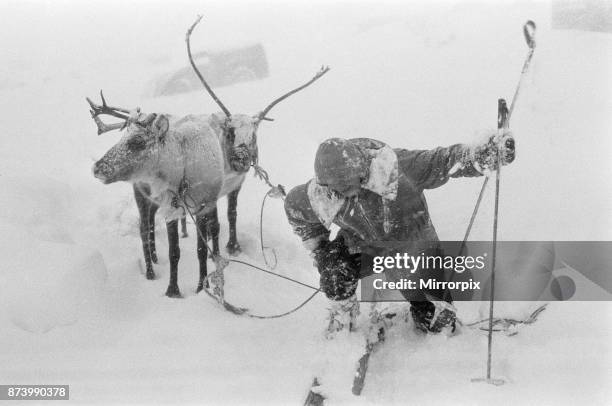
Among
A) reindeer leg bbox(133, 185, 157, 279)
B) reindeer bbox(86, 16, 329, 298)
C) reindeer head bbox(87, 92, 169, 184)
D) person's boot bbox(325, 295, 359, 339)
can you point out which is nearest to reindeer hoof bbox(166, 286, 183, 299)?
reindeer bbox(86, 16, 329, 298)

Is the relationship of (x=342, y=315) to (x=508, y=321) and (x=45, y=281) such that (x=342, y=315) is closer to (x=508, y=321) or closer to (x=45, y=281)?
(x=508, y=321)

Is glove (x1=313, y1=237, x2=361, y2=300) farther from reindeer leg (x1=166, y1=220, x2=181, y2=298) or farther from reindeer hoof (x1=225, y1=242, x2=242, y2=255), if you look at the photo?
reindeer hoof (x1=225, y1=242, x2=242, y2=255)

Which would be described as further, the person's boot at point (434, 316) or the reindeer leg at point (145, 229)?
the reindeer leg at point (145, 229)

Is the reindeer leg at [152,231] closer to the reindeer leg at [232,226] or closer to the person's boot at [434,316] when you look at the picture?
the reindeer leg at [232,226]

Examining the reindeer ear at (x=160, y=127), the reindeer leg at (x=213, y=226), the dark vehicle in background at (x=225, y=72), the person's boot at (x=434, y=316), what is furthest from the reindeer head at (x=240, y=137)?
the dark vehicle in background at (x=225, y=72)

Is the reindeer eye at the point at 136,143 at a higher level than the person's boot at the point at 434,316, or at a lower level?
higher

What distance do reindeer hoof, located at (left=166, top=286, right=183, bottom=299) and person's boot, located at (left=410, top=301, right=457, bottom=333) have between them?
1298 mm

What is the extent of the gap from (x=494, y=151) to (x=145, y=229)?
7.12 feet

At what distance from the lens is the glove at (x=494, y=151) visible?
1743mm

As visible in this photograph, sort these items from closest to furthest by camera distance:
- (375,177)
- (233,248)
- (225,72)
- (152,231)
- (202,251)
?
(375,177), (202,251), (152,231), (233,248), (225,72)

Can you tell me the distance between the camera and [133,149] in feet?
8.24

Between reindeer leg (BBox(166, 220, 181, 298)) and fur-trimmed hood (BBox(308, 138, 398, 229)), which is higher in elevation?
fur-trimmed hood (BBox(308, 138, 398, 229))

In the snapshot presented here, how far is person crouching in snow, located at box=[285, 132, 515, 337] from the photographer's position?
1844 mm

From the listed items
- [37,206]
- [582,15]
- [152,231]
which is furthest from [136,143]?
[582,15]
